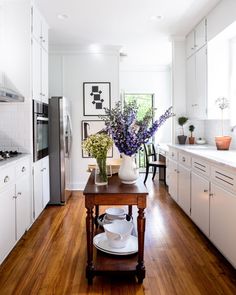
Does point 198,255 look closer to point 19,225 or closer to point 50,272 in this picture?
point 50,272

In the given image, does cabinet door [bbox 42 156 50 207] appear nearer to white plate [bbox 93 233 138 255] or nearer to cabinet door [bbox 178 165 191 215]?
white plate [bbox 93 233 138 255]

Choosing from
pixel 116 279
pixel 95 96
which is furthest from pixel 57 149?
pixel 116 279

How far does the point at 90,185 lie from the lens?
238 cm

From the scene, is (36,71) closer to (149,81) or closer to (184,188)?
(184,188)

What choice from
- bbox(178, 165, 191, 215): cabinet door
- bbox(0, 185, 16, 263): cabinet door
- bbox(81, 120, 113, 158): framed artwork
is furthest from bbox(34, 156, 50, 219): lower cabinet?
bbox(178, 165, 191, 215): cabinet door

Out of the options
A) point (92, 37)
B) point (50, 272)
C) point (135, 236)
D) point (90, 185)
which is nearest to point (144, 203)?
point (90, 185)

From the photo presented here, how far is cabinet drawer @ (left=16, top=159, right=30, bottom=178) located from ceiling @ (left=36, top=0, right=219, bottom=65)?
6.28 feet

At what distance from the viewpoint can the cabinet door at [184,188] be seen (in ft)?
12.1

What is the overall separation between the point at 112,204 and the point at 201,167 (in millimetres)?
1352

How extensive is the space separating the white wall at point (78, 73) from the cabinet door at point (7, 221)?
2.87 meters

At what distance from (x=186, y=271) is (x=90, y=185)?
1097mm

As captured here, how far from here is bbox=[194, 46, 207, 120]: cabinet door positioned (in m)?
4.03

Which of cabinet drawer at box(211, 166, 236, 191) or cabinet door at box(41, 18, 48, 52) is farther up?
cabinet door at box(41, 18, 48, 52)

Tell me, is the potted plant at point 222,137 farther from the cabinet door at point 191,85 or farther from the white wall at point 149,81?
the white wall at point 149,81
